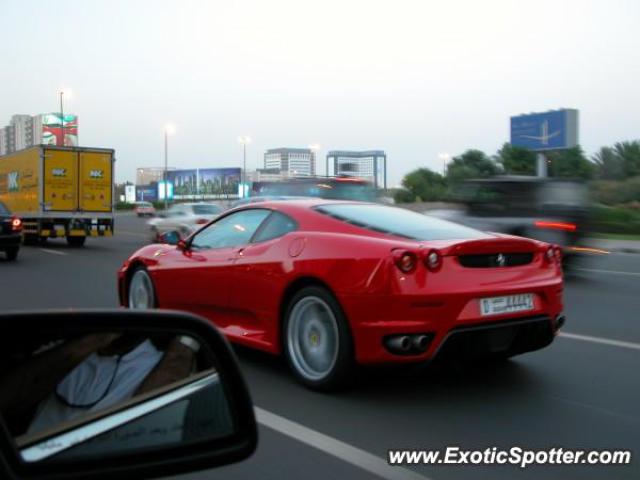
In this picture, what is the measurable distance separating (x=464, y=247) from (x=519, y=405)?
108 centimetres

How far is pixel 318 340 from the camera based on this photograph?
513 centimetres

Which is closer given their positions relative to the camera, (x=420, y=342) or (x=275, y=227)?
(x=420, y=342)

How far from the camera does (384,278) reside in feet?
15.2

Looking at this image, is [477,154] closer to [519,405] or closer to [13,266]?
[13,266]

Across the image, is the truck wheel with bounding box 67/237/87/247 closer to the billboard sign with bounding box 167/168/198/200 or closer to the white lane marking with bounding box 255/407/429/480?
the white lane marking with bounding box 255/407/429/480

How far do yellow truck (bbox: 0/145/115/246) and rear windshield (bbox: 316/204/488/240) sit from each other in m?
18.2

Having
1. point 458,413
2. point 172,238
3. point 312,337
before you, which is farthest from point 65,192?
point 458,413

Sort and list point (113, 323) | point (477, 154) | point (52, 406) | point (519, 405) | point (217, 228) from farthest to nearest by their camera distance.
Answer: point (477, 154) → point (217, 228) → point (519, 405) → point (113, 323) → point (52, 406)

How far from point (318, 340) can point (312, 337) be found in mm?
65

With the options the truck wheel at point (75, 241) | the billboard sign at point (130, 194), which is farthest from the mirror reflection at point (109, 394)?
the billboard sign at point (130, 194)

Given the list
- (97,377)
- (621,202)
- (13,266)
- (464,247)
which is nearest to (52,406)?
(97,377)

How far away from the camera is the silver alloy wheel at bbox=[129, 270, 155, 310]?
278 inches

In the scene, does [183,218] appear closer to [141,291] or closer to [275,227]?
[141,291]

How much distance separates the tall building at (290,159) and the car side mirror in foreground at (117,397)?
71.8m
